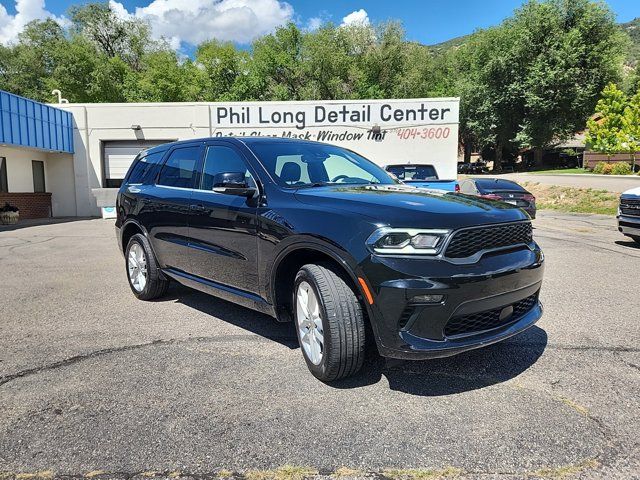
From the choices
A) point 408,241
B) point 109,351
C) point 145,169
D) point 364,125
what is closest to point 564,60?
point 364,125

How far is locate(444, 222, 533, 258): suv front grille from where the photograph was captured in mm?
2926

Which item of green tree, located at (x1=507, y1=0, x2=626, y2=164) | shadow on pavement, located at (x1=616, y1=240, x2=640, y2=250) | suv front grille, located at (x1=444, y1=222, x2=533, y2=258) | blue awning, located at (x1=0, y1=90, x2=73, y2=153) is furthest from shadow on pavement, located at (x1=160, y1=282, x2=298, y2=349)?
green tree, located at (x1=507, y1=0, x2=626, y2=164)

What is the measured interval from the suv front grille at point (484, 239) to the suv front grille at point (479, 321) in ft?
1.34

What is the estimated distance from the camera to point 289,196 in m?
3.62

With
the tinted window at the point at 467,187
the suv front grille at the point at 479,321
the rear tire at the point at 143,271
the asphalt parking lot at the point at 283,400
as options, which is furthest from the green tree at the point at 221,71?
the suv front grille at the point at 479,321

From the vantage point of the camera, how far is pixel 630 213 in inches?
368

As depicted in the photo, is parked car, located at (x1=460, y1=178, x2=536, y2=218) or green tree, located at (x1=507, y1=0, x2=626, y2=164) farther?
green tree, located at (x1=507, y1=0, x2=626, y2=164)

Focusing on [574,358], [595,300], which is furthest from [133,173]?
[595,300]

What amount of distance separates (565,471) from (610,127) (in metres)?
35.7

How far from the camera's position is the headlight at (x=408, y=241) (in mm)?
2875

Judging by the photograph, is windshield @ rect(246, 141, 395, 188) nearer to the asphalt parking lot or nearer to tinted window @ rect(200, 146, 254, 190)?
tinted window @ rect(200, 146, 254, 190)

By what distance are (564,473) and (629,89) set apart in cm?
5430

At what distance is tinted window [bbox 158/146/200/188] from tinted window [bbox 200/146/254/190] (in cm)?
23

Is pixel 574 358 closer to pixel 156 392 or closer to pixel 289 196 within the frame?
pixel 289 196
